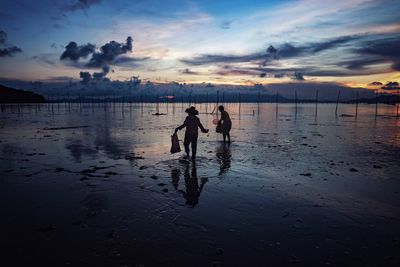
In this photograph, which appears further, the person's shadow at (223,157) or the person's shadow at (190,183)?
the person's shadow at (223,157)

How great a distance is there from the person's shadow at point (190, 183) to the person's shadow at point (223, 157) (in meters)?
1.15

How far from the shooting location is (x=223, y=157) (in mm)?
14234

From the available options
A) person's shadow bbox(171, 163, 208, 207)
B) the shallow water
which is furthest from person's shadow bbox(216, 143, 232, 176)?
person's shadow bbox(171, 163, 208, 207)

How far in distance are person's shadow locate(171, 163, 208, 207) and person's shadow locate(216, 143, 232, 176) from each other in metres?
1.15

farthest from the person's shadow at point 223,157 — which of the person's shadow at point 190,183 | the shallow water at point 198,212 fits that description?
the person's shadow at point 190,183

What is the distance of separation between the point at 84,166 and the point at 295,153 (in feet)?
36.1

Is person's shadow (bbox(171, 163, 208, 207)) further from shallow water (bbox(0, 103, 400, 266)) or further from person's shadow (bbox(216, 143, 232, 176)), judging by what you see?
person's shadow (bbox(216, 143, 232, 176))

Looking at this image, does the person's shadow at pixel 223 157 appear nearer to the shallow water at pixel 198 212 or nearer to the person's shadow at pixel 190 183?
the shallow water at pixel 198 212

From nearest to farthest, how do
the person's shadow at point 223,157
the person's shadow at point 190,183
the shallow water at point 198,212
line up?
the shallow water at point 198,212
the person's shadow at point 190,183
the person's shadow at point 223,157

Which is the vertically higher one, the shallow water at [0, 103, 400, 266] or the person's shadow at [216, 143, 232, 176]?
the person's shadow at [216, 143, 232, 176]

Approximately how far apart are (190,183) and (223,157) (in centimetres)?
496

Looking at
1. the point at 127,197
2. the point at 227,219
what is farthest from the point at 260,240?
the point at 127,197

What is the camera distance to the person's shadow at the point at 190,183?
809 cm

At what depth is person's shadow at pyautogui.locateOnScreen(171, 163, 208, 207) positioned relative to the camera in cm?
809
